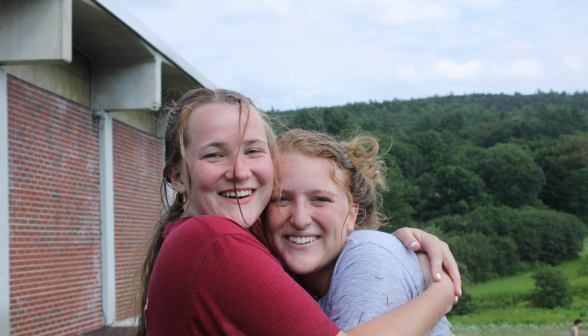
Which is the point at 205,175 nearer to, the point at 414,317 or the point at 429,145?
the point at 414,317

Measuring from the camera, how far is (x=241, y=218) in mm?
1707

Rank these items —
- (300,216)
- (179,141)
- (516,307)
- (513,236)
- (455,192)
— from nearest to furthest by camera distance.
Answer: (179,141) < (300,216) < (516,307) < (513,236) < (455,192)

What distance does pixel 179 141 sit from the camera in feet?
5.75

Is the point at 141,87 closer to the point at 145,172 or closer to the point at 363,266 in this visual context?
the point at 145,172

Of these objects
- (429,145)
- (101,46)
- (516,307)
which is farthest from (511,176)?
(101,46)

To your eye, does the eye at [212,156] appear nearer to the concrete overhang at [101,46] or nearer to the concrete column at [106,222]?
the concrete overhang at [101,46]

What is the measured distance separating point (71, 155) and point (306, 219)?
6742 mm

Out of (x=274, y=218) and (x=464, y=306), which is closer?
(x=274, y=218)

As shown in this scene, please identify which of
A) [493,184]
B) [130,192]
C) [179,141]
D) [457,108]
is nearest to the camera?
[179,141]

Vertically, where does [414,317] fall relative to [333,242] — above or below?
below

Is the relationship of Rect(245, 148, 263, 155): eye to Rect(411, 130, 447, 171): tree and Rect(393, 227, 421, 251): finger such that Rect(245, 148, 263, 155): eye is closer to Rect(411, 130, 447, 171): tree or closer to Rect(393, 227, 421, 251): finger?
Rect(393, 227, 421, 251): finger

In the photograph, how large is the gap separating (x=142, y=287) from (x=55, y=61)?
170 inches

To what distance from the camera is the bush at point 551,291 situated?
3988 centimetres

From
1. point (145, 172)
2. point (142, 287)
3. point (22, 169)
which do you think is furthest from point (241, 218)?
point (145, 172)
